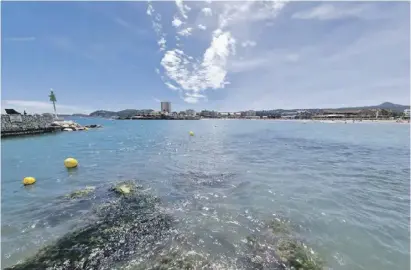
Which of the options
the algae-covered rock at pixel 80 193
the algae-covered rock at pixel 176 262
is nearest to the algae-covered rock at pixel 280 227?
the algae-covered rock at pixel 176 262

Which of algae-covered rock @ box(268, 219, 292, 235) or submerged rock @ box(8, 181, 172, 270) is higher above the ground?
submerged rock @ box(8, 181, 172, 270)

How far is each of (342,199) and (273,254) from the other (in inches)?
277

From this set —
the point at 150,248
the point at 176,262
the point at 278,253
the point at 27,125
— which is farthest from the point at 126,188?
the point at 27,125

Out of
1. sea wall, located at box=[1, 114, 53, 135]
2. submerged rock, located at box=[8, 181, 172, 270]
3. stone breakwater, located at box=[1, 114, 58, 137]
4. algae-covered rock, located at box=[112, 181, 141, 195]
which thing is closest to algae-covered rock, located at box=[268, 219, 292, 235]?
submerged rock, located at box=[8, 181, 172, 270]

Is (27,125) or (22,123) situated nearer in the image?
(22,123)

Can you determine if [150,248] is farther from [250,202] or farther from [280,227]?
[250,202]

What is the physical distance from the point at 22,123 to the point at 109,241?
60.5 m

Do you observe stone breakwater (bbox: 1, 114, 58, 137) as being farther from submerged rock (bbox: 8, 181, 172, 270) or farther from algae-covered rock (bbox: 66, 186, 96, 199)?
submerged rock (bbox: 8, 181, 172, 270)

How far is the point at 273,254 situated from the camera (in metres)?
7.18

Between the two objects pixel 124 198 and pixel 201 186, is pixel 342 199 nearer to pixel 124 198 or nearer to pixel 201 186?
pixel 201 186

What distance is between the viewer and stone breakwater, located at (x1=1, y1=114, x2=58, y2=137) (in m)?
49.4

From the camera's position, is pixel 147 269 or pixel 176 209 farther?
pixel 176 209

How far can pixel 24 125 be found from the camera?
5412 centimetres

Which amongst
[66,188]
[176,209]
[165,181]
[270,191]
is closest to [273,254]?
[176,209]
